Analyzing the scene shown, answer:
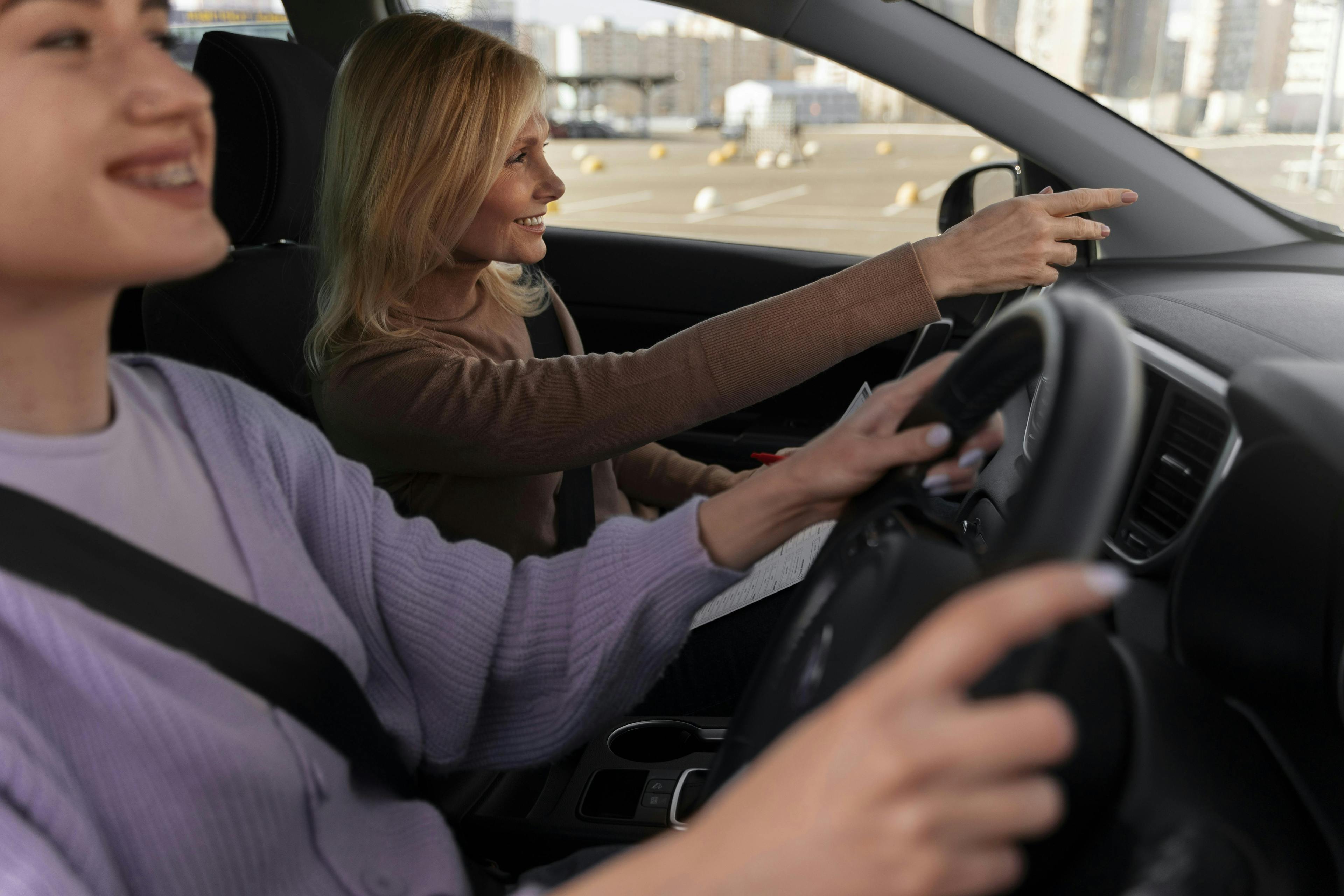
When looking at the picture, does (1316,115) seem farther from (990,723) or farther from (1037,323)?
(990,723)

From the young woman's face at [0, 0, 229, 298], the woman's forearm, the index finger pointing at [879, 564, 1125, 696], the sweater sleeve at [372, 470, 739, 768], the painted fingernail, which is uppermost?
the young woman's face at [0, 0, 229, 298]

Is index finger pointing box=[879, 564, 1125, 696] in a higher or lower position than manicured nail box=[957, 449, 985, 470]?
higher

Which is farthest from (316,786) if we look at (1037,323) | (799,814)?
(1037,323)

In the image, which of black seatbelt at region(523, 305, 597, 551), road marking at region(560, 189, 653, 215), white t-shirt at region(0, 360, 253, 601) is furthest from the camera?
road marking at region(560, 189, 653, 215)

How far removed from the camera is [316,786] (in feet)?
2.42

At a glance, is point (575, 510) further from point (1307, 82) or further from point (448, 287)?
point (1307, 82)

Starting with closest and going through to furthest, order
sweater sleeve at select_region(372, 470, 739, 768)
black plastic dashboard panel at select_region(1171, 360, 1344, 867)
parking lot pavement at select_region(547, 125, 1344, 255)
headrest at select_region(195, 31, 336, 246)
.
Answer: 1. black plastic dashboard panel at select_region(1171, 360, 1344, 867)
2. sweater sleeve at select_region(372, 470, 739, 768)
3. headrest at select_region(195, 31, 336, 246)
4. parking lot pavement at select_region(547, 125, 1344, 255)

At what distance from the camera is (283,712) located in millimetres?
734

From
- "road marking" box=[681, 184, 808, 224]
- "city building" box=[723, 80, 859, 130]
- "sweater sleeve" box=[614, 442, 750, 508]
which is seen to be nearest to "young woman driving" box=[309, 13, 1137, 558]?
"sweater sleeve" box=[614, 442, 750, 508]

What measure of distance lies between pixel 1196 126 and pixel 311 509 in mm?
5138

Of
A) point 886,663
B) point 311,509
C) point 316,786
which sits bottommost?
point 316,786

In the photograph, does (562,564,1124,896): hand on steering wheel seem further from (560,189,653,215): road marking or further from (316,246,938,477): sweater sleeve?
(560,189,653,215): road marking

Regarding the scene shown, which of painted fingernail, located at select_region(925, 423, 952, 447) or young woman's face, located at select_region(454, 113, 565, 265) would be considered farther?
young woman's face, located at select_region(454, 113, 565, 265)

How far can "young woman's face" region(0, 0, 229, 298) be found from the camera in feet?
1.87
